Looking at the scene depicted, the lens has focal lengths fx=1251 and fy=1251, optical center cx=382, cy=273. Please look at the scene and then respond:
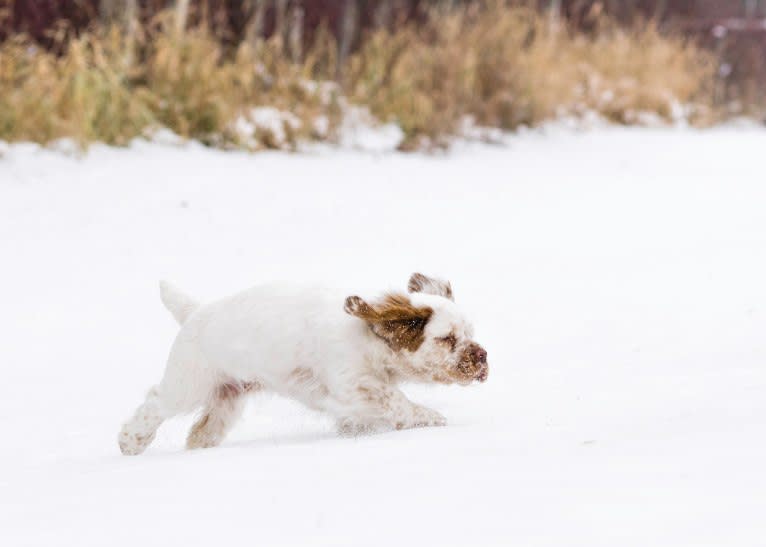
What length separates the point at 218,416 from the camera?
11.8 feet

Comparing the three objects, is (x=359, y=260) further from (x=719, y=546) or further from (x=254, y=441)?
(x=719, y=546)

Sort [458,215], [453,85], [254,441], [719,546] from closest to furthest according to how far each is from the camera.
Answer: [719,546] → [254,441] → [458,215] → [453,85]

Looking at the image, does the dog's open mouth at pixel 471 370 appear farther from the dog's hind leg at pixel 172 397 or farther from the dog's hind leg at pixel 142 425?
the dog's hind leg at pixel 142 425

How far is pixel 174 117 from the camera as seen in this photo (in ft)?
27.7

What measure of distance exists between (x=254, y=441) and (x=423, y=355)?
2.03 feet

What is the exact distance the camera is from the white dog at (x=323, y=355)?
312cm

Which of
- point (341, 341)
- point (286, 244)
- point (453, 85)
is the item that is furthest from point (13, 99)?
point (341, 341)

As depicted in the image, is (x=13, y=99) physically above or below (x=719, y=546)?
below

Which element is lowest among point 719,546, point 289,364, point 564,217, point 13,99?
point 564,217

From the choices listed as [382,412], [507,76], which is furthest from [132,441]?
[507,76]

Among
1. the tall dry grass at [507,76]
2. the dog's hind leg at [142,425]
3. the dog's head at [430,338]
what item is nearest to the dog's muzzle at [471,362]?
the dog's head at [430,338]

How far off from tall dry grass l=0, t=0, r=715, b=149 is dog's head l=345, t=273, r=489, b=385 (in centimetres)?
494

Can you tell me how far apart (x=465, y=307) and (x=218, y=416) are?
2387 mm

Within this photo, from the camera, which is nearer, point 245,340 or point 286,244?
point 245,340
